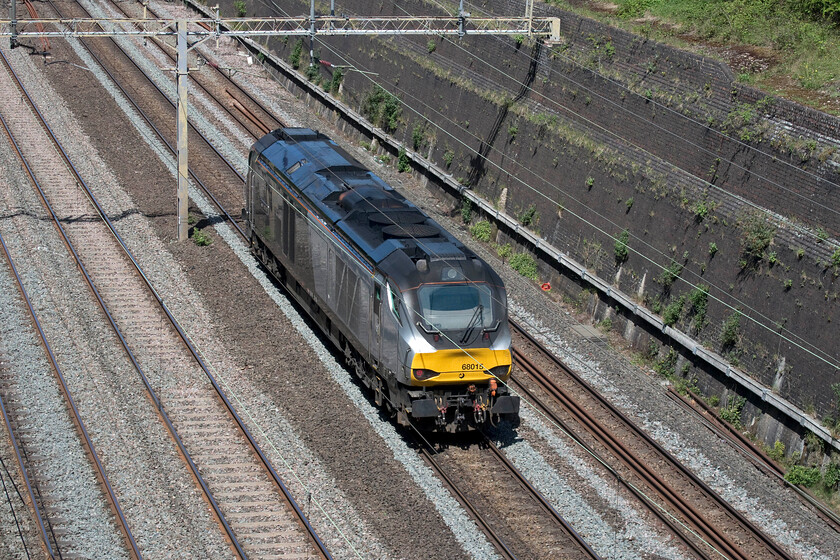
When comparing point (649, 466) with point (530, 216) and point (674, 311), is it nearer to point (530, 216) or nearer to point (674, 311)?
point (674, 311)

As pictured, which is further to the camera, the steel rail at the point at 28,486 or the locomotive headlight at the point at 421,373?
the locomotive headlight at the point at 421,373

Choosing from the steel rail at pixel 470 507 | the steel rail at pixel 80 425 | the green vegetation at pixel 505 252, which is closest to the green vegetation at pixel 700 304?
the green vegetation at pixel 505 252

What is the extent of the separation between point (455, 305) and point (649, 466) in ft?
15.0

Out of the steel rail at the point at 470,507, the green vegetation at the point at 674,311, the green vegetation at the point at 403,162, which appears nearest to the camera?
the steel rail at the point at 470,507

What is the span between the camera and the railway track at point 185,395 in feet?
47.5

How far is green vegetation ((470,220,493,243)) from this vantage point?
27500 mm

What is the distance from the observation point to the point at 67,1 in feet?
148

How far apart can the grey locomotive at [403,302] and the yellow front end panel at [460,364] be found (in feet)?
0.05

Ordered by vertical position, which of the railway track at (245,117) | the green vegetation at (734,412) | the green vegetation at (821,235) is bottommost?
the green vegetation at (734,412)

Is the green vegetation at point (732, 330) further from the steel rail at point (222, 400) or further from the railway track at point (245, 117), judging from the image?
the railway track at point (245, 117)

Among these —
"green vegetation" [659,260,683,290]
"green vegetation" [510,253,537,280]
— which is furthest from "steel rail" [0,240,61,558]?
"green vegetation" [659,260,683,290]

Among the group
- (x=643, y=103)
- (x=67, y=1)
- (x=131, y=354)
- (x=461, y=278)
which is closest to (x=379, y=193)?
(x=461, y=278)

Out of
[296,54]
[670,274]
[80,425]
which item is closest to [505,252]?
[670,274]

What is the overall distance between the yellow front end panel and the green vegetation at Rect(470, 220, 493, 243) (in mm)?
11228
